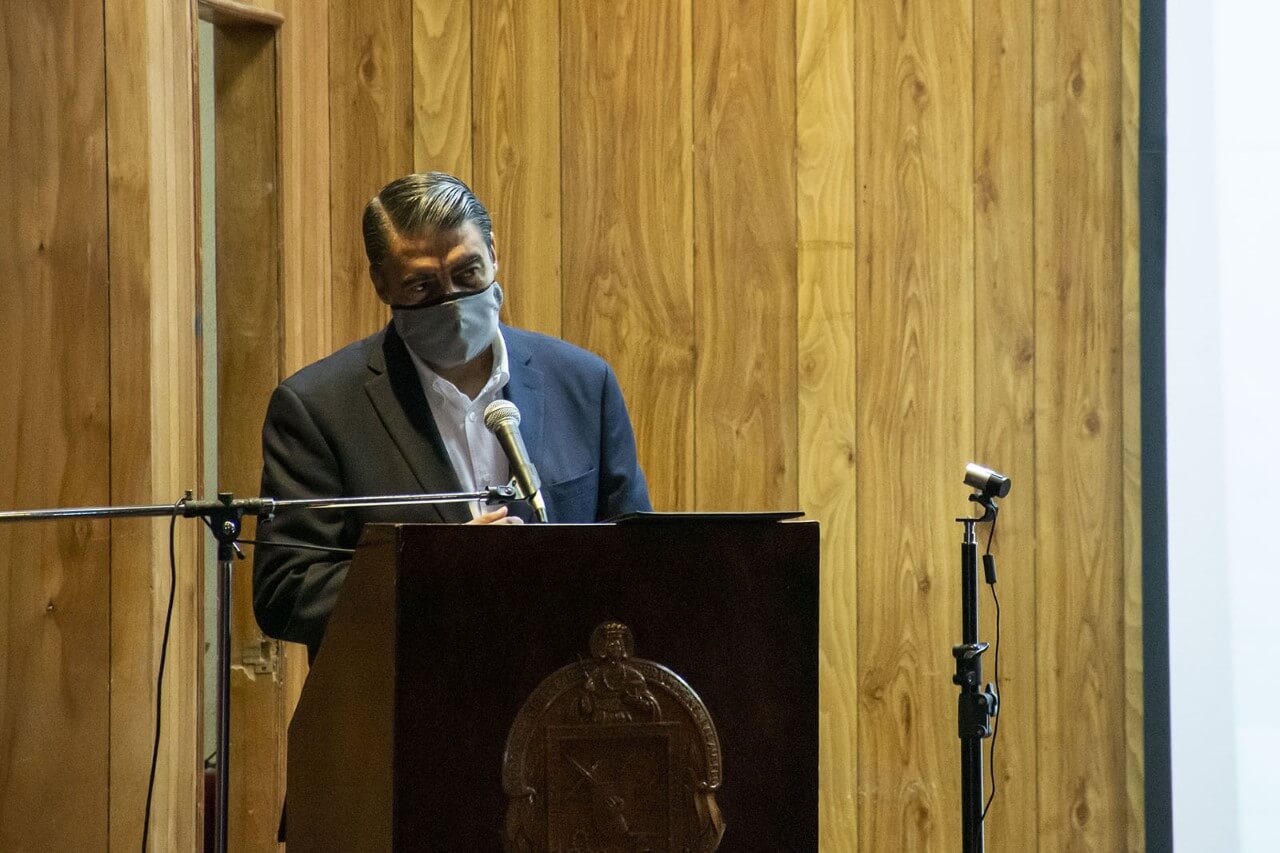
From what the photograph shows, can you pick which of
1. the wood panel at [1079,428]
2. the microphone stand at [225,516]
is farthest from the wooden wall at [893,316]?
the microphone stand at [225,516]

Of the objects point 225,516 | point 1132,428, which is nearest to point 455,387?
point 225,516

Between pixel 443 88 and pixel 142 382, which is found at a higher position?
pixel 443 88

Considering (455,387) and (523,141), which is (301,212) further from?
(455,387)

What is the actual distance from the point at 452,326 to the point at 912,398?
1.14 m

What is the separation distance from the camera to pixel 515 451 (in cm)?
159

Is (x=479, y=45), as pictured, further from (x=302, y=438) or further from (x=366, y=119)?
(x=302, y=438)

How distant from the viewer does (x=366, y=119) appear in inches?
112

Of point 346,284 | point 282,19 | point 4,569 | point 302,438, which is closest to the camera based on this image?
point 302,438

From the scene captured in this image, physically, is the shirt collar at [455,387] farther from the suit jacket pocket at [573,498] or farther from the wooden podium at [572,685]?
the wooden podium at [572,685]

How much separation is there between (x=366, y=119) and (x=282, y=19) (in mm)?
257

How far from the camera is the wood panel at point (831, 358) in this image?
2762 mm

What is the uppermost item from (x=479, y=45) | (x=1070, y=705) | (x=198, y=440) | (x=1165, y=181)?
(x=479, y=45)

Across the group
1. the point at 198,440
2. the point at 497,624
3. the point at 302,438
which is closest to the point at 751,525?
the point at 497,624

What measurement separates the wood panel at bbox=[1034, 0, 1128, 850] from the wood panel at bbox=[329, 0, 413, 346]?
124 cm
